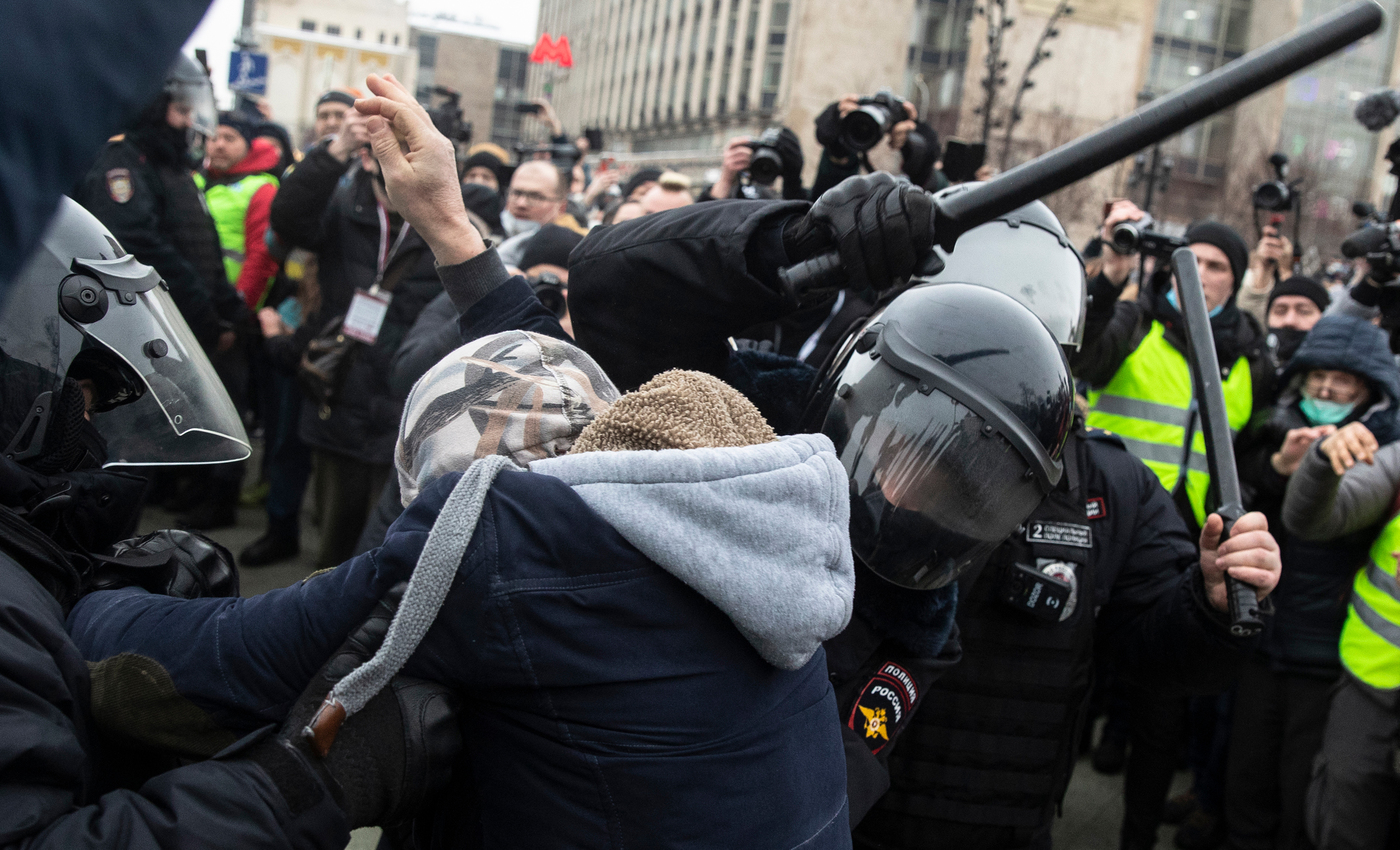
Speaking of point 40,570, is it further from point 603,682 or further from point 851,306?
point 851,306

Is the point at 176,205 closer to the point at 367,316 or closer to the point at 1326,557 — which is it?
the point at 367,316

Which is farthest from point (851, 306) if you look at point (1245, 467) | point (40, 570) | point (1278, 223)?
point (1278, 223)

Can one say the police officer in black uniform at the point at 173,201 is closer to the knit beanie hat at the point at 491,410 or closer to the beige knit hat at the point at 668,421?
the knit beanie hat at the point at 491,410

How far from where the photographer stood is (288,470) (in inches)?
204

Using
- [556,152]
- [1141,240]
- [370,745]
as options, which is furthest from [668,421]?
[556,152]

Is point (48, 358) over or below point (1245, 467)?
over

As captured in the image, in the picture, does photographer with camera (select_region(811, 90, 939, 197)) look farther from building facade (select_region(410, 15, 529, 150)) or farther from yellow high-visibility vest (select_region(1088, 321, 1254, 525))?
building facade (select_region(410, 15, 529, 150))

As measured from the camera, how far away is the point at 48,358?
130 cm

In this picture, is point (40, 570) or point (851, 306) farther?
point (851, 306)

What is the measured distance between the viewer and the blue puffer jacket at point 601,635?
101 centimetres

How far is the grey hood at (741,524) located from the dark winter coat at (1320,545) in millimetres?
2961

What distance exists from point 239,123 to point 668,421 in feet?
21.7

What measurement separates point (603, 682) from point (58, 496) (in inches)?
28.4

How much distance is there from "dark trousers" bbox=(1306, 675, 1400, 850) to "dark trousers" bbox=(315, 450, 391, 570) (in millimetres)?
3669
